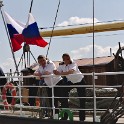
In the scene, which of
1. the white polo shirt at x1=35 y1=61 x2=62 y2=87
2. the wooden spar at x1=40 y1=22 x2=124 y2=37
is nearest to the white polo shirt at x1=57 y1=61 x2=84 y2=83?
the white polo shirt at x1=35 y1=61 x2=62 y2=87

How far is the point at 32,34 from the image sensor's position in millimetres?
9453

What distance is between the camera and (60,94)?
25.1ft

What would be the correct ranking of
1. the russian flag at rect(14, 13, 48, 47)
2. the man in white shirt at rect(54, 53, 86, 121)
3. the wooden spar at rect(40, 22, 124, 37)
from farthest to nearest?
the wooden spar at rect(40, 22, 124, 37)
the russian flag at rect(14, 13, 48, 47)
the man in white shirt at rect(54, 53, 86, 121)

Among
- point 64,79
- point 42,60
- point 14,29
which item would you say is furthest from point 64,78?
point 14,29

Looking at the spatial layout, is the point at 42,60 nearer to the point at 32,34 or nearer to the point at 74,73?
the point at 74,73

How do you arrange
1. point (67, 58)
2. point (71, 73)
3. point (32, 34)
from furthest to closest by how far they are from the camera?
point (32, 34)
point (67, 58)
point (71, 73)

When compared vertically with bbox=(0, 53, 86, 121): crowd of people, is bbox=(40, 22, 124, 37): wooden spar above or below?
above

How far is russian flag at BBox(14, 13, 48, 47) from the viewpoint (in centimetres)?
945

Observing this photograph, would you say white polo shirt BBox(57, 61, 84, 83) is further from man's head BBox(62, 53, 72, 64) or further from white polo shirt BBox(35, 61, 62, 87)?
white polo shirt BBox(35, 61, 62, 87)

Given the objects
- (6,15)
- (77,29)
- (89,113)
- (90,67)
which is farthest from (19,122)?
(90,67)

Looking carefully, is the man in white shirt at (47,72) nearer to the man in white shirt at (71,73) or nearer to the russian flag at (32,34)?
the man in white shirt at (71,73)

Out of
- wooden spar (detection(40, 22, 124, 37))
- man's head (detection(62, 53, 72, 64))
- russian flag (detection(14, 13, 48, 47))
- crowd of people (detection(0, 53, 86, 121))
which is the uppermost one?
wooden spar (detection(40, 22, 124, 37))

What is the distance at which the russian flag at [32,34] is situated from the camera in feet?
31.0

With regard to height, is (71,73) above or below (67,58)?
below
